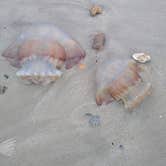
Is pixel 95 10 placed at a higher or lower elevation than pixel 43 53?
higher

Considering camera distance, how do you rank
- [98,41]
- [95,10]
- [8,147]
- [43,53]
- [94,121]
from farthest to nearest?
1. [95,10]
2. [98,41]
3. [43,53]
4. [94,121]
5. [8,147]

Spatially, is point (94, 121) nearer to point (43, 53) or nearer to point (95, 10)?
point (43, 53)

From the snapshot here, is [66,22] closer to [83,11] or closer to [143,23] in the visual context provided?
[83,11]

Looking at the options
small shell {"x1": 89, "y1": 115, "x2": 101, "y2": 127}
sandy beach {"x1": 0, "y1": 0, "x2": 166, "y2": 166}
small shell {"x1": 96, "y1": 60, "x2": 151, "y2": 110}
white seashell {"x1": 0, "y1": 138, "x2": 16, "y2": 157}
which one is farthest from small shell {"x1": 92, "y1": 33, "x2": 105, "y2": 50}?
white seashell {"x1": 0, "y1": 138, "x2": 16, "y2": 157}

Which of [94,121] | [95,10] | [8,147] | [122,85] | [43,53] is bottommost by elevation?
[8,147]

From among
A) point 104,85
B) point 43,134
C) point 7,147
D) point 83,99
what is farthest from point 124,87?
point 7,147

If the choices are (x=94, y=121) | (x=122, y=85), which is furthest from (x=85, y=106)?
(x=122, y=85)

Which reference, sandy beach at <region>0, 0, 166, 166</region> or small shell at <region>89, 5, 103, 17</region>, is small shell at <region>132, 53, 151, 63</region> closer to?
sandy beach at <region>0, 0, 166, 166</region>

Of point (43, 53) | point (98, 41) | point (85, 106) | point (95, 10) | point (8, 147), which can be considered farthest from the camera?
point (95, 10)
